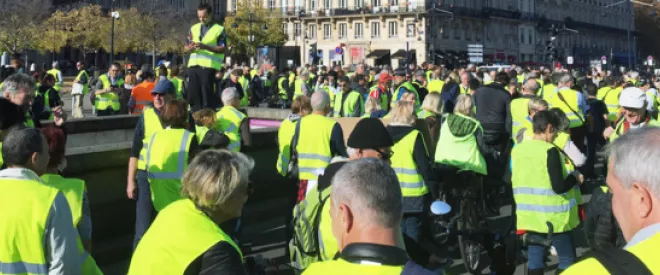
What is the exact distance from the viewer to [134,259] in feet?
12.4

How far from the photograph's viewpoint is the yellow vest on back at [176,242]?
3.55 meters

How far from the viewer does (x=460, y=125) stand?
9492 millimetres

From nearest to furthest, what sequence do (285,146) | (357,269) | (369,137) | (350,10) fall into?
(357,269), (369,137), (285,146), (350,10)

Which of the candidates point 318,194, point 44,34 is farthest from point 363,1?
point 318,194

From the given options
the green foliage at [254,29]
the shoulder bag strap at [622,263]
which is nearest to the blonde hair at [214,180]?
the shoulder bag strap at [622,263]

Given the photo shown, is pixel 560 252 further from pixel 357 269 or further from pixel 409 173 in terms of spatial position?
pixel 357 269

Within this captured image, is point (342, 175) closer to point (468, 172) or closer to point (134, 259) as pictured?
point (134, 259)

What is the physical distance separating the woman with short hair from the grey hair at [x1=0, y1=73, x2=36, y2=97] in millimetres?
3154

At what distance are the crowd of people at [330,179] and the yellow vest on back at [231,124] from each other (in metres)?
0.01

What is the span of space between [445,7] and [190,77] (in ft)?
239

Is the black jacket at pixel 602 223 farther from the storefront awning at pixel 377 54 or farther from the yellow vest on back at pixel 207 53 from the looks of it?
the storefront awning at pixel 377 54

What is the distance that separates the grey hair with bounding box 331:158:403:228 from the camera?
2727mm

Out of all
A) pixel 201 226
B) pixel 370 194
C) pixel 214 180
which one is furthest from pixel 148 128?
pixel 370 194

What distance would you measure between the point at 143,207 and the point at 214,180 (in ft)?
12.0
